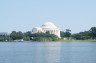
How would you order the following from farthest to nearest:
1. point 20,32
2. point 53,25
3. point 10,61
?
Result: point 53,25, point 20,32, point 10,61

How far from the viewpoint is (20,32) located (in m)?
180

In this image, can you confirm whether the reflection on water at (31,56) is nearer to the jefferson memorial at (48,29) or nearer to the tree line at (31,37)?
the tree line at (31,37)

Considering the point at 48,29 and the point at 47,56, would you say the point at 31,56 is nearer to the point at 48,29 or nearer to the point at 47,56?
the point at 47,56

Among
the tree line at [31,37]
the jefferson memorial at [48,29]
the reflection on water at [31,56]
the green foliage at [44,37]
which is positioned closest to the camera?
the reflection on water at [31,56]

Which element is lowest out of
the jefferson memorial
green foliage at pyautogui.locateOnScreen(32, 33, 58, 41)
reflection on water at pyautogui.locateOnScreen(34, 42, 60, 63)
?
reflection on water at pyautogui.locateOnScreen(34, 42, 60, 63)

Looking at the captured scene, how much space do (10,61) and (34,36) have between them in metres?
118

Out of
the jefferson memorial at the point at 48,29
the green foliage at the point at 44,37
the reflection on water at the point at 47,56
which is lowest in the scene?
the reflection on water at the point at 47,56

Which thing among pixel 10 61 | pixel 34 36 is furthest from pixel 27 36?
pixel 10 61

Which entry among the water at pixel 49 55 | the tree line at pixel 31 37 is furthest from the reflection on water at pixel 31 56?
the tree line at pixel 31 37

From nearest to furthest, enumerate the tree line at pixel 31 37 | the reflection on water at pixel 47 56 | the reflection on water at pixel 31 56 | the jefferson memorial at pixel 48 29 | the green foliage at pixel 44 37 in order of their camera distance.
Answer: the reflection on water at pixel 47 56 < the reflection on water at pixel 31 56 < the green foliage at pixel 44 37 < the tree line at pixel 31 37 < the jefferson memorial at pixel 48 29

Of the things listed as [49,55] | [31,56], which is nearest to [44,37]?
[49,55]

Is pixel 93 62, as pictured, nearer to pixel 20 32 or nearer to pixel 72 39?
pixel 72 39

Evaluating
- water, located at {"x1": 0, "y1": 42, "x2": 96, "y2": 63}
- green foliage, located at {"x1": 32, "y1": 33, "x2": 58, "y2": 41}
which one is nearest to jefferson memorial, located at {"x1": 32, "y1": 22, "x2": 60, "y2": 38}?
green foliage, located at {"x1": 32, "y1": 33, "x2": 58, "y2": 41}

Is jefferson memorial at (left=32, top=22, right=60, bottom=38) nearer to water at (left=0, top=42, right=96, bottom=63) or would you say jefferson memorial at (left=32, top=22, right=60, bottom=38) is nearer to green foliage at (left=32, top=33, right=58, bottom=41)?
green foliage at (left=32, top=33, right=58, bottom=41)
